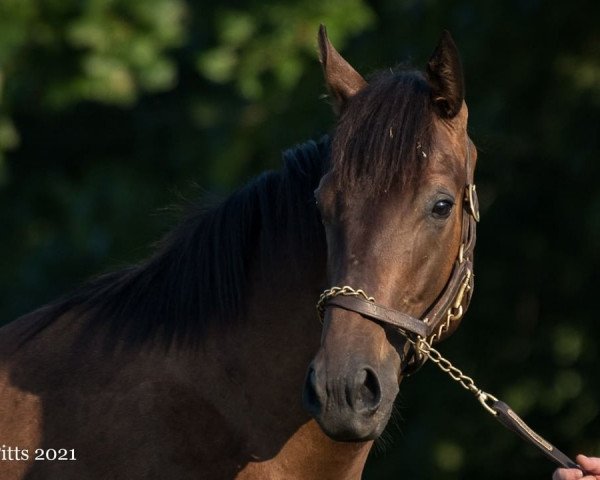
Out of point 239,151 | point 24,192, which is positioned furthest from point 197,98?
point 239,151

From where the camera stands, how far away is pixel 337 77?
11.1 ft

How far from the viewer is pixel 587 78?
6926 mm

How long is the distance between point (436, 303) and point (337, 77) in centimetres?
66

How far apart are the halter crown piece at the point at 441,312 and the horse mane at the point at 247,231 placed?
24 cm

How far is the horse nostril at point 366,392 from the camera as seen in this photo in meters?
2.88

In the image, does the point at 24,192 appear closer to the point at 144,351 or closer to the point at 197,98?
the point at 197,98

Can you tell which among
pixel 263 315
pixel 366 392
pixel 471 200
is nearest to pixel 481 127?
pixel 471 200

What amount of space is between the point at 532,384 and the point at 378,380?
4575 mm

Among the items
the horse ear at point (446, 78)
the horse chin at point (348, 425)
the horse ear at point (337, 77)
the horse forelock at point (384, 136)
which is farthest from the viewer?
the horse ear at point (337, 77)

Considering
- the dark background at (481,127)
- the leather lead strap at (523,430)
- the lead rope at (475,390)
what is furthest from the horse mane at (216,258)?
the dark background at (481,127)

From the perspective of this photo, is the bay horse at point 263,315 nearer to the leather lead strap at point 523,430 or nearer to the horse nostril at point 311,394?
the horse nostril at point 311,394

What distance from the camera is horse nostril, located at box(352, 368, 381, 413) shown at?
288cm

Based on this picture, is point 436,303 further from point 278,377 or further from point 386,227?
point 278,377

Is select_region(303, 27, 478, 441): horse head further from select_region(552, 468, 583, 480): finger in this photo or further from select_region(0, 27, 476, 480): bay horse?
select_region(552, 468, 583, 480): finger
